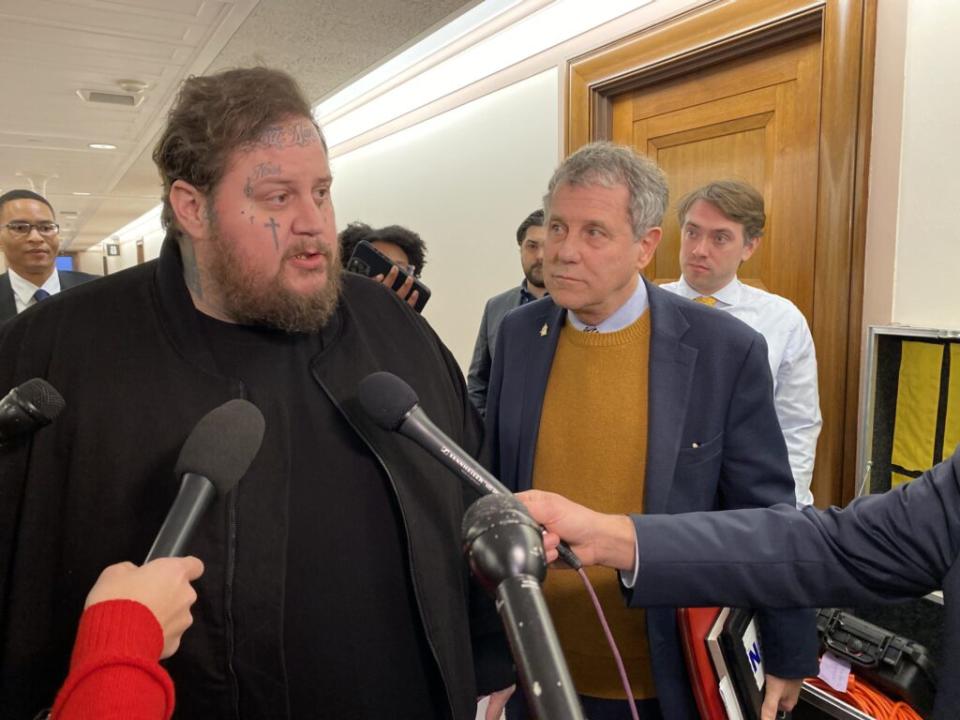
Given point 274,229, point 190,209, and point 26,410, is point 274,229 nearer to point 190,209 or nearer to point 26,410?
point 190,209

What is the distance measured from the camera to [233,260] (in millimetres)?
1047

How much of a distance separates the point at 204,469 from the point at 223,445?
57 millimetres

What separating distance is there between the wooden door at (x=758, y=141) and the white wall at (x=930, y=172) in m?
0.34

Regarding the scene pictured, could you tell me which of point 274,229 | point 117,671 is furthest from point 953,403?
point 117,671

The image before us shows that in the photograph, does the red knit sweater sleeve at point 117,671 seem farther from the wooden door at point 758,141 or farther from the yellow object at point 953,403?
the wooden door at point 758,141

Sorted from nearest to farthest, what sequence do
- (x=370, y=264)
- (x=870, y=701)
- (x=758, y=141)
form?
(x=870, y=701) < (x=370, y=264) < (x=758, y=141)

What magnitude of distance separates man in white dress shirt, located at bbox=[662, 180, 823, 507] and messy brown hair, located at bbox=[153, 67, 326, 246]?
1.44m

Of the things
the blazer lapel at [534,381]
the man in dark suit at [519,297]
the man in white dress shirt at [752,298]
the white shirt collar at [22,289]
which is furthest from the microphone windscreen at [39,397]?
the white shirt collar at [22,289]

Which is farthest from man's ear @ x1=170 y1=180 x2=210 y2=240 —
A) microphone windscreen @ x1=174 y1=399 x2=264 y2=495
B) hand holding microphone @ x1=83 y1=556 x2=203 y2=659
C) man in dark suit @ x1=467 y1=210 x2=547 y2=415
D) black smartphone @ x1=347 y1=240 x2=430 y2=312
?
man in dark suit @ x1=467 y1=210 x2=547 y2=415

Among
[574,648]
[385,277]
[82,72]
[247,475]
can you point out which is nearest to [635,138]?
[385,277]

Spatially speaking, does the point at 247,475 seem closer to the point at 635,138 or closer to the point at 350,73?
the point at 635,138

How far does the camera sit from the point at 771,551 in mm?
1004

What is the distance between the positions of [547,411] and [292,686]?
0.74m

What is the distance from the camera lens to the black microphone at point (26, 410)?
722 mm
